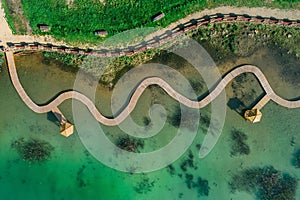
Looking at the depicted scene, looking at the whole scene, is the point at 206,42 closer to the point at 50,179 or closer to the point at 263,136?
the point at 263,136

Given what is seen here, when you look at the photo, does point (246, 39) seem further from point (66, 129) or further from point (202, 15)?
point (66, 129)

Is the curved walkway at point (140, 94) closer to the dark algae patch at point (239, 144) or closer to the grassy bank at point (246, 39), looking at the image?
the grassy bank at point (246, 39)

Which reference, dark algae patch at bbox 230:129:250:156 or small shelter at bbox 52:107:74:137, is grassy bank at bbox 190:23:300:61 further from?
small shelter at bbox 52:107:74:137

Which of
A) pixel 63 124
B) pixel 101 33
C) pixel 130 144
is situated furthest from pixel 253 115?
pixel 63 124

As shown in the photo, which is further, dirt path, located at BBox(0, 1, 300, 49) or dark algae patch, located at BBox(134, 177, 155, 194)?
dark algae patch, located at BBox(134, 177, 155, 194)

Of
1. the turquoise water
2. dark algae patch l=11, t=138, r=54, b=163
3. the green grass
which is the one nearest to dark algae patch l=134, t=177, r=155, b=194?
the turquoise water
